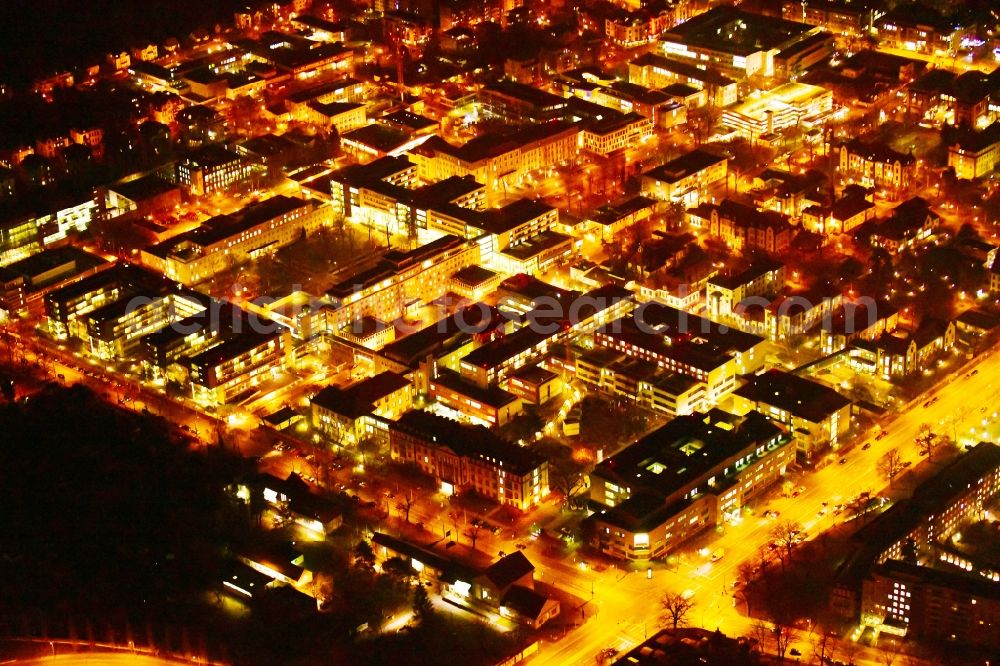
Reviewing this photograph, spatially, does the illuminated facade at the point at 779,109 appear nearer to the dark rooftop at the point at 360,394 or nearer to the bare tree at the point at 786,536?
the dark rooftop at the point at 360,394

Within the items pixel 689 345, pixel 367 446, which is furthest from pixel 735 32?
pixel 367 446

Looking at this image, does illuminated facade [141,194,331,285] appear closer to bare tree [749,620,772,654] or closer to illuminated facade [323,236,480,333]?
illuminated facade [323,236,480,333]

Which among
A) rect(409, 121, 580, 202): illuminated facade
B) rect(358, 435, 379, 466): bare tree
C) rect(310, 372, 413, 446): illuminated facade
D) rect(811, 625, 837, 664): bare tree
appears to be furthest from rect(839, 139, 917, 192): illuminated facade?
rect(811, 625, 837, 664): bare tree

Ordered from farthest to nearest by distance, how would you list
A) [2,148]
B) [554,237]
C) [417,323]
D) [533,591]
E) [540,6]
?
1. [540,6]
2. [2,148]
3. [554,237]
4. [417,323]
5. [533,591]

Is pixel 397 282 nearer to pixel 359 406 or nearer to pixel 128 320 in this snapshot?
pixel 359 406

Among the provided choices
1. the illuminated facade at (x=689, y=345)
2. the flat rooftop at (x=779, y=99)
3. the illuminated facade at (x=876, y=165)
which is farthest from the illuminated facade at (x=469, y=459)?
the flat rooftop at (x=779, y=99)

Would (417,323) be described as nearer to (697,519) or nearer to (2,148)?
(697,519)

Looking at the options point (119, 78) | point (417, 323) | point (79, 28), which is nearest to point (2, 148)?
point (119, 78)
